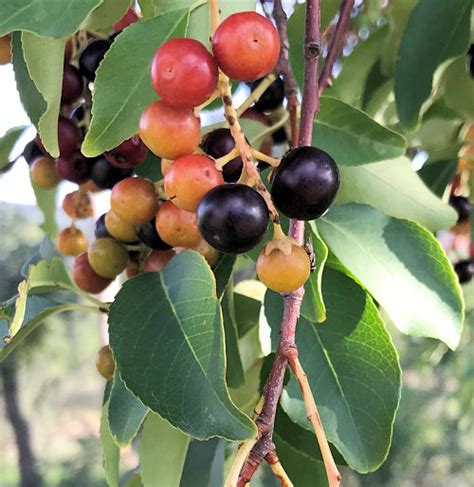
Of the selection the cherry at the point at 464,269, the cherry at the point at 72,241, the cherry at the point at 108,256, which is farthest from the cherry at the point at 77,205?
the cherry at the point at 464,269

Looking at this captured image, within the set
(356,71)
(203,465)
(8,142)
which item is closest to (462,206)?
(356,71)

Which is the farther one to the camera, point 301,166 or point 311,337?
point 311,337

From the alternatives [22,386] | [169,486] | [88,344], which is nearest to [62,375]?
[88,344]

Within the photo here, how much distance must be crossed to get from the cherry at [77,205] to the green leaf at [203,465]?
0.91 ft

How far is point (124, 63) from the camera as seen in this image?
50cm

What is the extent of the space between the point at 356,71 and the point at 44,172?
1.33ft

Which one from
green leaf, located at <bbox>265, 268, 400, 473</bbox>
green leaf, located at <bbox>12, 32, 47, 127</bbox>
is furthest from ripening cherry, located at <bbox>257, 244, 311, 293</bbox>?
green leaf, located at <bbox>12, 32, 47, 127</bbox>

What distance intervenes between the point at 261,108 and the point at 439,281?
0.26m

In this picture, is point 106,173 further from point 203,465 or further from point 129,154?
point 203,465

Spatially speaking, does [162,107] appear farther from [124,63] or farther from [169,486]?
[169,486]

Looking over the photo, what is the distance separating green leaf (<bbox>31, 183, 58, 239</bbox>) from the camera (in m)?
0.84

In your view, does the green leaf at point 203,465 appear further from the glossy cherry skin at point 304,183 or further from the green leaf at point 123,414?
the glossy cherry skin at point 304,183

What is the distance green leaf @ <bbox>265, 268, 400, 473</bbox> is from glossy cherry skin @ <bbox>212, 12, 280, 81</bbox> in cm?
21

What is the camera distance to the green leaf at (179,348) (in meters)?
0.42
